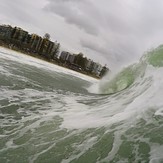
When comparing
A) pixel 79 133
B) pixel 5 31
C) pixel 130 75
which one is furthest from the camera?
pixel 5 31

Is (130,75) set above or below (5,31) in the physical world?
below

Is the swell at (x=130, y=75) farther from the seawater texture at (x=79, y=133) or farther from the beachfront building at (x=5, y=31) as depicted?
the beachfront building at (x=5, y=31)

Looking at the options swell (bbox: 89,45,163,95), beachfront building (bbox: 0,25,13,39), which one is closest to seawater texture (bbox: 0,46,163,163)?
swell (bbox: 89,45,163,95)

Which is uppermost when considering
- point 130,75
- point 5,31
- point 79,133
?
point 5,31

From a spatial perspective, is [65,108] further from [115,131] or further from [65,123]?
[115,131]

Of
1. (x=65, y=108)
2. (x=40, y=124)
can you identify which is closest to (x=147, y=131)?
(x=40, y=124)

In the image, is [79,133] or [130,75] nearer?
[79,133]

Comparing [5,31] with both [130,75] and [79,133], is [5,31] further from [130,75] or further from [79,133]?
[79,133]

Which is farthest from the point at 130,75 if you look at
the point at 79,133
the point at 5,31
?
the point at 5,31

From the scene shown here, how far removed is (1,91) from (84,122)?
12.1ft

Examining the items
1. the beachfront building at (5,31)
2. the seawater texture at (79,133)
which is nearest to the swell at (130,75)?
the seawater texture at (79,133)

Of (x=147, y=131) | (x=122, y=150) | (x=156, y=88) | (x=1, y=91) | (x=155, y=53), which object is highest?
(x=155, y=53)

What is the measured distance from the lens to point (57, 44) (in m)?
142

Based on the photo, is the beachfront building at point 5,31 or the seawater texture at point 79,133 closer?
the seawater texture at point 79,133
